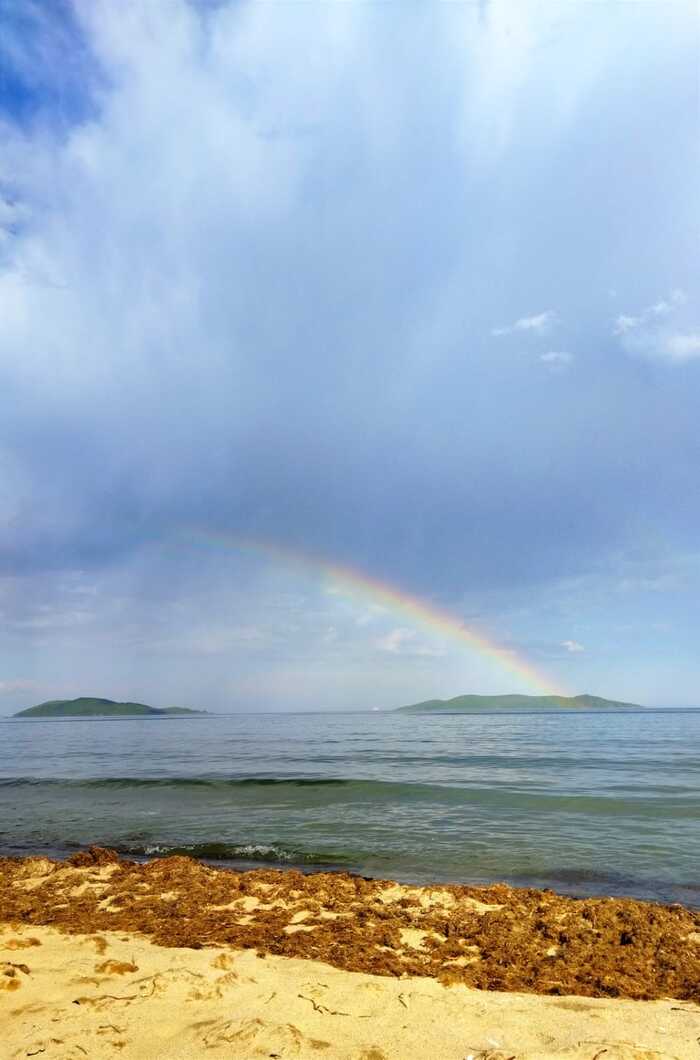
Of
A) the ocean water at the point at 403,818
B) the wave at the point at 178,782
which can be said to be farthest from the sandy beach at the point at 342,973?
the wave at the point at 178,782

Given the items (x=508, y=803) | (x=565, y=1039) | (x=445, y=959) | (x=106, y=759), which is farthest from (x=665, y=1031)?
(x=106, y=759)

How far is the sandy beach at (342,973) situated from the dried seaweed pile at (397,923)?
1.2 inches

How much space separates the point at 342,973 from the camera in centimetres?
593

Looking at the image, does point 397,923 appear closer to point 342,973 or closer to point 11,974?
point 342,973

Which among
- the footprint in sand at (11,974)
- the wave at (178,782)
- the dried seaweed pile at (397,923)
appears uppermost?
the footprint in sand at (11,974)

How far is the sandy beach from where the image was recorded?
4.60 m

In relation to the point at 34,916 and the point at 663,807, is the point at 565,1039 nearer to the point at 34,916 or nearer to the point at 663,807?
the point at 34,916

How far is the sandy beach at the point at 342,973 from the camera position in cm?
460

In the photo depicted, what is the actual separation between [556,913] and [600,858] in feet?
14.9

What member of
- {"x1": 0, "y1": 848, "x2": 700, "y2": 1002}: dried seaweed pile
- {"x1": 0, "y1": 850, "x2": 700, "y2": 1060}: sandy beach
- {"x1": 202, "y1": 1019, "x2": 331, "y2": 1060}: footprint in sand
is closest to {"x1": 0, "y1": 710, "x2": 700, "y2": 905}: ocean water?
{"x1": 0, "y1": 848, "x2": 700, "y2": 1002}: dried seaweed pile

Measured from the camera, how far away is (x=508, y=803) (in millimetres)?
18516

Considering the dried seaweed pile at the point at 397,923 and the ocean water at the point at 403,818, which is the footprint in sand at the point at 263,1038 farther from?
the ocean water at the point at 403,818

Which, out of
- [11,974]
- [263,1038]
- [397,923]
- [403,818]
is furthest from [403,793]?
[263,1038]

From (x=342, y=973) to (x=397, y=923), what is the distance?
1804 millimetres
